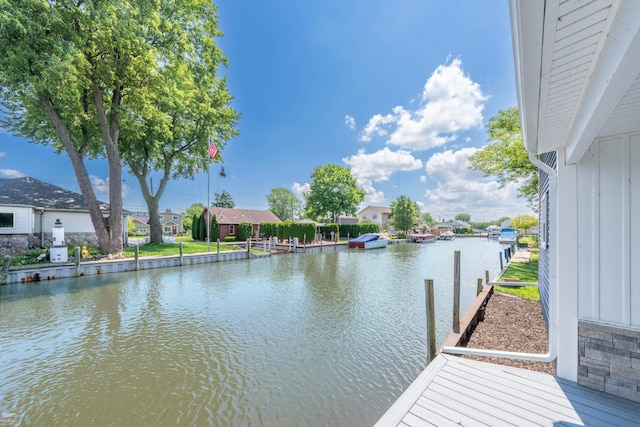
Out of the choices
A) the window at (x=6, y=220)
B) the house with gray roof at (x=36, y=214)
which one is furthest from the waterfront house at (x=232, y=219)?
the window at (x=6, y=220)

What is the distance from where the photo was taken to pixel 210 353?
4.76 metres

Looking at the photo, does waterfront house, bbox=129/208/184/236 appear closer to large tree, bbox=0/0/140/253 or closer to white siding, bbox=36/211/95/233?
white siding, bbox=36/211/95/233

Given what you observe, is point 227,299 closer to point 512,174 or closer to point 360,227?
point 512,174

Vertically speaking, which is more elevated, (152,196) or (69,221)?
(152,196)

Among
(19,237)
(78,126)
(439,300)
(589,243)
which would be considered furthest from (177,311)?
(78,126)

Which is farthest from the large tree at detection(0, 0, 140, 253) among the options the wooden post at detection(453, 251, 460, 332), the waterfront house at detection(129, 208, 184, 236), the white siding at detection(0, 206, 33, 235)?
the waterfront house at detection(129, 208, 184, 236)

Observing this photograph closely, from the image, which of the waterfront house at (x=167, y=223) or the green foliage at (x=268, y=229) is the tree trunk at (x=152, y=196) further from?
the waterfront house at (x=167, y=223)

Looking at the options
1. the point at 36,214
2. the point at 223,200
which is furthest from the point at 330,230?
the point at 223,200

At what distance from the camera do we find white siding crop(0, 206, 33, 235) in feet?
44.5

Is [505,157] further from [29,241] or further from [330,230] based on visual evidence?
[29,241]

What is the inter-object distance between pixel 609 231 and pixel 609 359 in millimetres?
1253

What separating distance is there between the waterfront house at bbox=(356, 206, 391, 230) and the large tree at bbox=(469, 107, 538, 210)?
112 feet

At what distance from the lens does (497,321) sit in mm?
5316

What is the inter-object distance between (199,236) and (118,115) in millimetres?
15117
